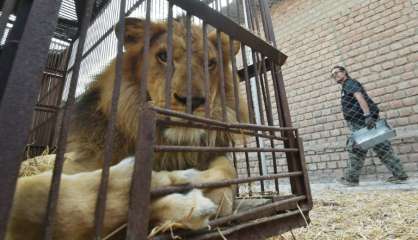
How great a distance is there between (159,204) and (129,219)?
0.12m

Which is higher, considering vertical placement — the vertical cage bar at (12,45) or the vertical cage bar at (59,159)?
the vertical cage bar at (12,45)

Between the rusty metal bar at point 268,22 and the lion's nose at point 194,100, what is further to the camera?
the rusty metal bar at point 268,22

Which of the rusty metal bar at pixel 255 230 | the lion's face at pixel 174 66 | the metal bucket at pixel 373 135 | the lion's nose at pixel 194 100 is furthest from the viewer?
the metal bucket at pixel 373 135

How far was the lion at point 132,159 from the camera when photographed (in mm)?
879

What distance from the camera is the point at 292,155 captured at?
5.69ft

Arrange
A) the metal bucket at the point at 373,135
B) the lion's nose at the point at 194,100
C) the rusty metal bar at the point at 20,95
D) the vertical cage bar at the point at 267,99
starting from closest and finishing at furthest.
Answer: the rusty metal bar at the point at 20,95 < the lion's nose at the point at 194,100 < the vertical cage bar at the point at 267,99 < the metal bucket at the point at 373,135

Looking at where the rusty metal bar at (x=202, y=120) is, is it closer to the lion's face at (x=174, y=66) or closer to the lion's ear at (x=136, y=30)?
the lion's face at (x=174, y=66)

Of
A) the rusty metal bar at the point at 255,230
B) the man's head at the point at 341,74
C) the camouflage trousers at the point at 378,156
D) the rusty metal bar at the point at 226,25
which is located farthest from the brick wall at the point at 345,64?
the rusty metal bar at the point at 255,230

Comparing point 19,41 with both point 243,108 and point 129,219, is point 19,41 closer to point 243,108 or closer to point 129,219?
point 129,219

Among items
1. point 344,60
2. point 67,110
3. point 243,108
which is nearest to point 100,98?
point 243,108

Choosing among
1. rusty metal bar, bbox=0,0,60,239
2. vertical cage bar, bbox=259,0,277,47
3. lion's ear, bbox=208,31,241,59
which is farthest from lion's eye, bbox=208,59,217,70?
Result: rusty metal bar, bbox=0,0,60,239

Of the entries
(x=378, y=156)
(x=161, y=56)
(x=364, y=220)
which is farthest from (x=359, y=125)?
(x=161, y=56)

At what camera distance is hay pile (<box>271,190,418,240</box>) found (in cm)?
186

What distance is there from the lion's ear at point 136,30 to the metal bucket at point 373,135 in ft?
14.1
